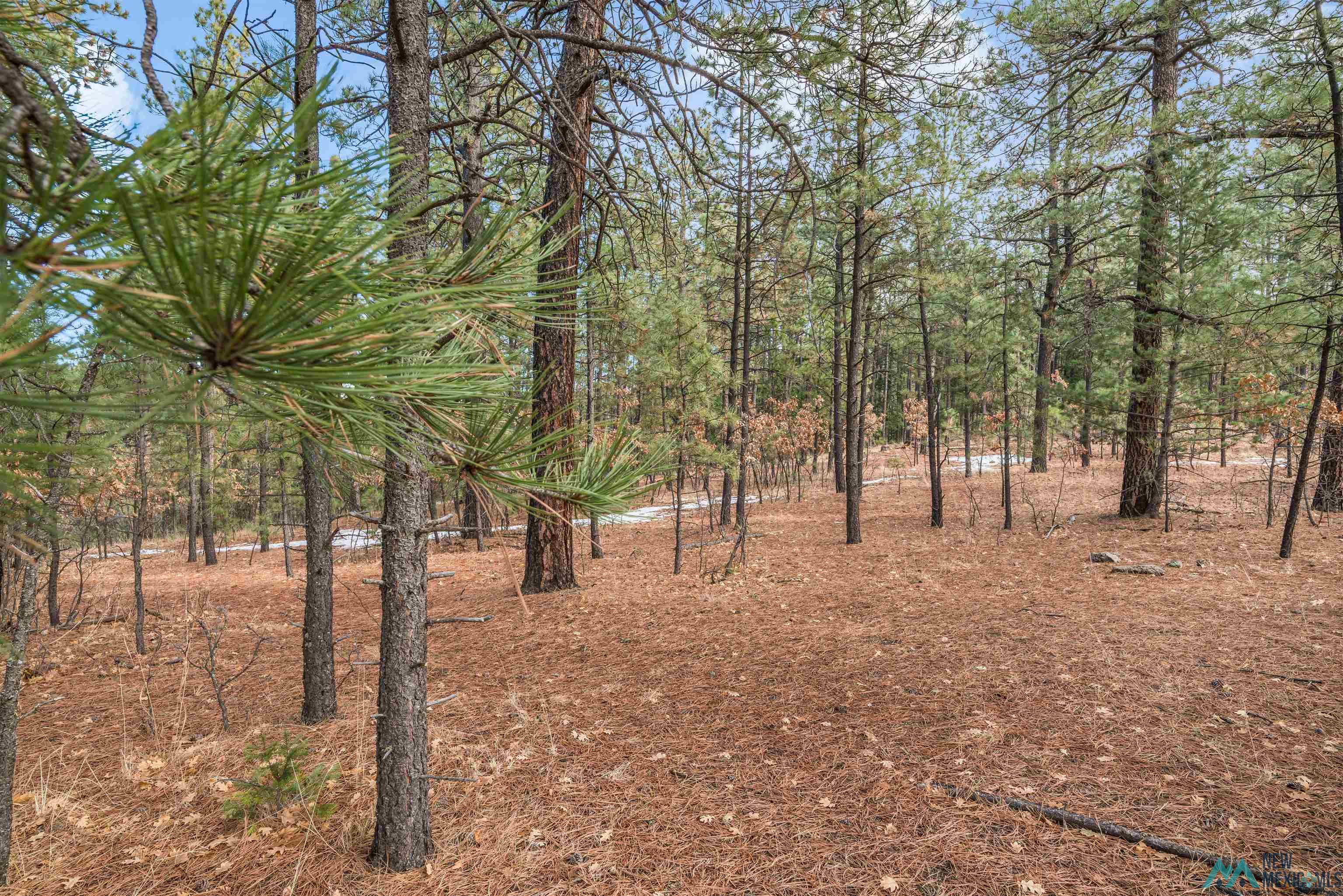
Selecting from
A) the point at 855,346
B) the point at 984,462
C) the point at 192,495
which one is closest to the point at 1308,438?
the point at 855,346

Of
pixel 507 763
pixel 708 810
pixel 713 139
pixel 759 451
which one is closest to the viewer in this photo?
pixel 708 810

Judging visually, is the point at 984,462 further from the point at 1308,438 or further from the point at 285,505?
the point at 285,505

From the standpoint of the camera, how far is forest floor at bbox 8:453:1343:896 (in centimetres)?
235

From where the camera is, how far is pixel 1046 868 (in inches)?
87.8

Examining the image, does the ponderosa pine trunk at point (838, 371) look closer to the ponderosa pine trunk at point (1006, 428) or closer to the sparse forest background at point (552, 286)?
the sparse forest background at point (552, 286)

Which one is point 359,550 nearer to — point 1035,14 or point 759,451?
point 759,451

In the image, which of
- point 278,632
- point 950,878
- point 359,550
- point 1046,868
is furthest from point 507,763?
point 359,550

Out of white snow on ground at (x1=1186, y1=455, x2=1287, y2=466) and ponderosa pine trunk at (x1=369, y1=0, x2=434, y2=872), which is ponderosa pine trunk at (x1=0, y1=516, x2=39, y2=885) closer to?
ponderosa pine trunk at (x1=369, y1=0, x2=434, y2=872)

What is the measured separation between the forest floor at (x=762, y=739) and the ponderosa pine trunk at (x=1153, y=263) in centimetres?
222

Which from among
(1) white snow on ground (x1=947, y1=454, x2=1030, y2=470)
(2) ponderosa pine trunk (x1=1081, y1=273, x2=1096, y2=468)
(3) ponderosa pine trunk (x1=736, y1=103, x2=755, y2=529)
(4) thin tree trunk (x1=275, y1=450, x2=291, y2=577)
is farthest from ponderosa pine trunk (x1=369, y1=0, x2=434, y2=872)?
(1) white snow on ground (x1=947, y1=454, x2=1030, y2=470)

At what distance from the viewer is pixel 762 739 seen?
337cm

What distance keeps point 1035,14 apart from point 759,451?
29.4ft

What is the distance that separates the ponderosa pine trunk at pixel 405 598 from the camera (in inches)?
80.4

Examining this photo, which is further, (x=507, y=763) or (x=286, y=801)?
(x=507, y=763)
